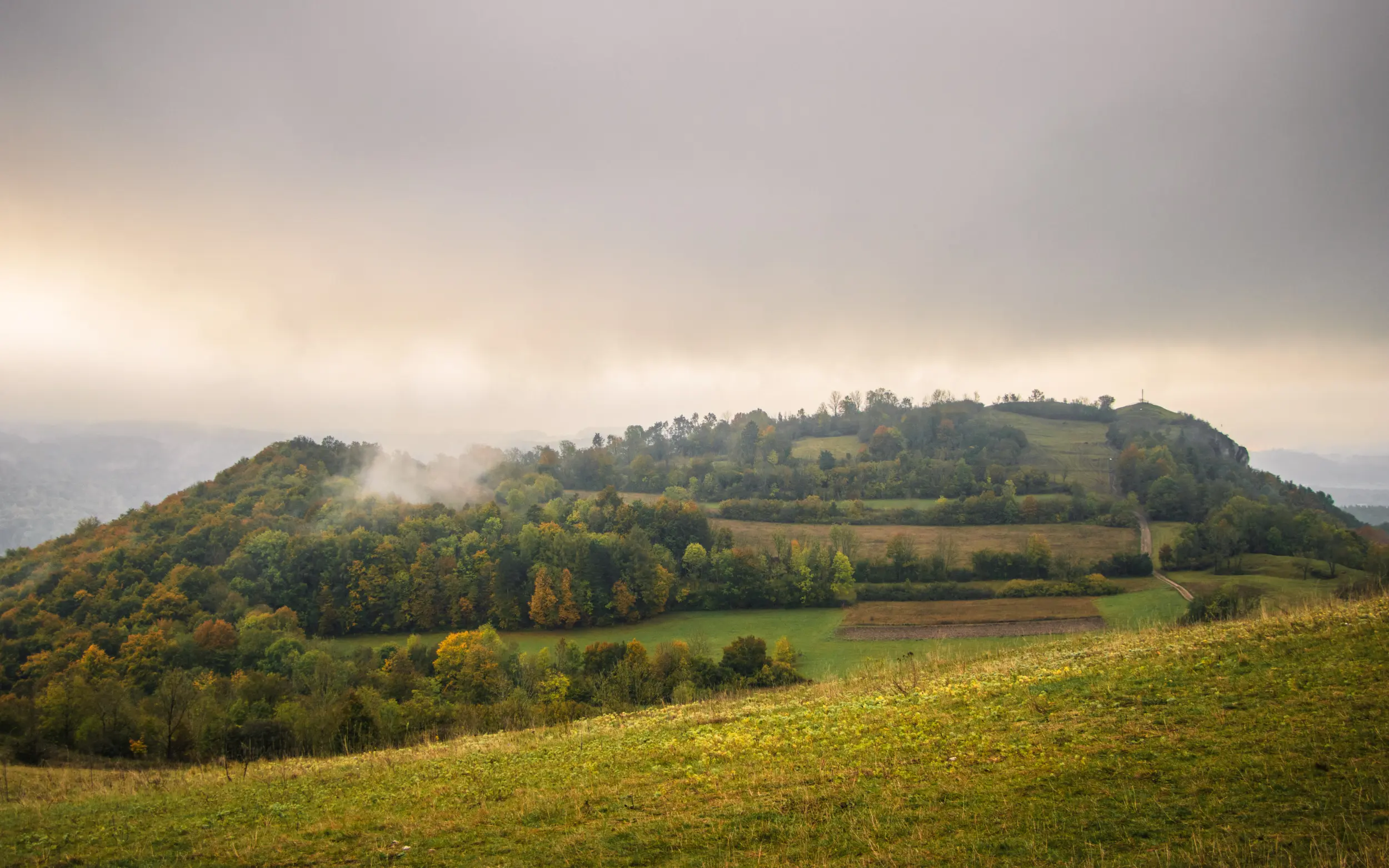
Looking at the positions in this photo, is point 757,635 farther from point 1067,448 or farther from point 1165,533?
point 1067,448

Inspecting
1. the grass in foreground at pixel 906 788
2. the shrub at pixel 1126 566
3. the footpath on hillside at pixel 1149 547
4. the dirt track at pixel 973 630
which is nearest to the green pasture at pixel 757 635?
the dirt track at pixel 973 630

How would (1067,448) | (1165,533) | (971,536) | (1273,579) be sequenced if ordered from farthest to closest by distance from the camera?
1. (1067,448)
2. (971,536)
3. (1165,533)
4. (1273,579)

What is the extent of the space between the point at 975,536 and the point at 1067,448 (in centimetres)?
6092

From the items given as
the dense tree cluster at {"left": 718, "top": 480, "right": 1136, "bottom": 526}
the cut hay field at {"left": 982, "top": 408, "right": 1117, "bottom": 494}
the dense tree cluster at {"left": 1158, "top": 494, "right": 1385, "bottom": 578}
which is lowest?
the dense tree cluster at {"left": 1158, "top": 494, "right": 1385, "bottom": 578}

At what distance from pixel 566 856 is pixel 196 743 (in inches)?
1252

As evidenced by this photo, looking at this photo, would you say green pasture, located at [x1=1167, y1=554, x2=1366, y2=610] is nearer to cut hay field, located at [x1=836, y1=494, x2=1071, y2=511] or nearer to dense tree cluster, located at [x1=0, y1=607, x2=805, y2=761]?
cut hay field, located at [x1=836, y1=494, x2=1071, y2=511]

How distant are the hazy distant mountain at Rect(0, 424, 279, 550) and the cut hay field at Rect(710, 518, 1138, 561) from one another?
105 metres

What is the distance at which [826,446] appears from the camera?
150 meters

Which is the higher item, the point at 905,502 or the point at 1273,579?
the point at 905,502

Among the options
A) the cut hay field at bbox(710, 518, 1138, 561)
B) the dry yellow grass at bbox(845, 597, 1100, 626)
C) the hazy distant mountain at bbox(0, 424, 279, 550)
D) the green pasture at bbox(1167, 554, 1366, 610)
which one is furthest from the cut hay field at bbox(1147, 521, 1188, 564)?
the hazy distant mountain at bbox(0, 424, 279, 550)

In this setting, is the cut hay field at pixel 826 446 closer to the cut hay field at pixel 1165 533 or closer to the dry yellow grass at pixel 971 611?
the cut hay field at pixel 1165 533

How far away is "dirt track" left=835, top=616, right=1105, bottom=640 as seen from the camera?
56.1 m

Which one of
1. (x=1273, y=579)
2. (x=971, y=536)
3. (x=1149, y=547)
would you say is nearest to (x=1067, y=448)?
(x=1149, y=547)

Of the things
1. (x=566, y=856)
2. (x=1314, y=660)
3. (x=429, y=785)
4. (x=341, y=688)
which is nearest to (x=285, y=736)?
(x=341, y=688)
